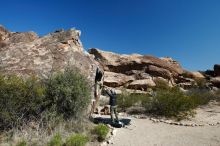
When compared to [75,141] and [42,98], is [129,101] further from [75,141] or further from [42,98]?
[75,141]

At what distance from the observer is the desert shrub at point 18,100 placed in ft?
26.3

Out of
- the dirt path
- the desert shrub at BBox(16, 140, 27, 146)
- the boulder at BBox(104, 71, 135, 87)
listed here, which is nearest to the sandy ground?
the dirt path

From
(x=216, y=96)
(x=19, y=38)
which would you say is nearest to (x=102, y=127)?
(x=19, y=38)

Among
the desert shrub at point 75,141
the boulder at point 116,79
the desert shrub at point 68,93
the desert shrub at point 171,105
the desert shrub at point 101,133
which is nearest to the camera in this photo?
the desert shrub at point 75,141

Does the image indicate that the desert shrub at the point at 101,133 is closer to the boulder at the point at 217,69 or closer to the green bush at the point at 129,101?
the green bush at the point at 129,101

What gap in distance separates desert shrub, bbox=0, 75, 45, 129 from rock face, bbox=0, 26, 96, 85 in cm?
151

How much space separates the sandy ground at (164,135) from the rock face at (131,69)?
17.6 m

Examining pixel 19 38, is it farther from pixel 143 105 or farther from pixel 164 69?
pixel 164 69

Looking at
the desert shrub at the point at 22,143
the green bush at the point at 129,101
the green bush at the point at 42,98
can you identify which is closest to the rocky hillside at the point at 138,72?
the green bush at the point at 129,101

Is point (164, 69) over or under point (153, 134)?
over

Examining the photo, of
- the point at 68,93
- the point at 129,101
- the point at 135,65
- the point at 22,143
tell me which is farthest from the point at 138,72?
the point at 22,143

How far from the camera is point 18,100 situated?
827cm

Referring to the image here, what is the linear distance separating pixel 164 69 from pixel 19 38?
24159 millimetres

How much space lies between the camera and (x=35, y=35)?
1390 cm
